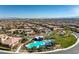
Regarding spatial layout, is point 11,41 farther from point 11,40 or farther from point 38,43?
point 38,43

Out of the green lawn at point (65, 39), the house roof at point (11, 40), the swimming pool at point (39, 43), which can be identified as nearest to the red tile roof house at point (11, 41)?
the house roof at point (11, 40)

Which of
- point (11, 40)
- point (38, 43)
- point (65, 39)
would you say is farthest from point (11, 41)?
point (65, 39)

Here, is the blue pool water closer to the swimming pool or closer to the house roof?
the swimming pool

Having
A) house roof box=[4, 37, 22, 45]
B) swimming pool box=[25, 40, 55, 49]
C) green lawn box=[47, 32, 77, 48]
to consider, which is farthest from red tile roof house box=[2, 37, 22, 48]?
green lawn box=[47, 32, 77, 48]

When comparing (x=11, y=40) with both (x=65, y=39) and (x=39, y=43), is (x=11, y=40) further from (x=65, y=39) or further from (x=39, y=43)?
(x=65, y=39)

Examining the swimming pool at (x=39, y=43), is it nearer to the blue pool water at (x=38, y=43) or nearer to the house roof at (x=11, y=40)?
the blue pool water at (x=38, y=43)

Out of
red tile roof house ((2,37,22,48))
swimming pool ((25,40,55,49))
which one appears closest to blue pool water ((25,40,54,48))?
swimming pool ((25,40,55,49))

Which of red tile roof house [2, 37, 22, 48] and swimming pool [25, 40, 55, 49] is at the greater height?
red tile roof house [2, 37, 22, 48]

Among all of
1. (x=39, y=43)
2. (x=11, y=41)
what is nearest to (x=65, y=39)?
(x=39, y=43)

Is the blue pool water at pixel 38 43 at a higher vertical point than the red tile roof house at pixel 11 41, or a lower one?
lower
